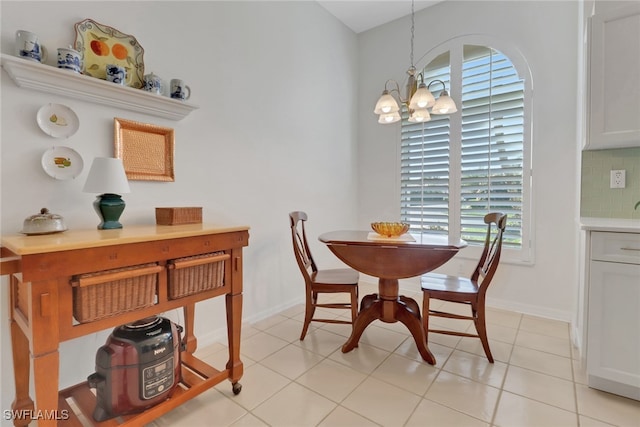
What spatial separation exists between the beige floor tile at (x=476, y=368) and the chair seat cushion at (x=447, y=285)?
0.46 meters

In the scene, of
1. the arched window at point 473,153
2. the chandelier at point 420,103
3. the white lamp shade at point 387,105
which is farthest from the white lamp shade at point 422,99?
the arched window at point 473,153

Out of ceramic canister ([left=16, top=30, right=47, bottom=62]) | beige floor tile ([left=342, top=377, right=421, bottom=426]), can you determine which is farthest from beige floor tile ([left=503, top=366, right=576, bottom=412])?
ceramic canister ([left=16, top=30, right=47, bottom=62])

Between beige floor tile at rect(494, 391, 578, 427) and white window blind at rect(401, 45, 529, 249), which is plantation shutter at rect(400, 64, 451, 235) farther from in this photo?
beige floor tile at rect(494, 391, 578, 427)

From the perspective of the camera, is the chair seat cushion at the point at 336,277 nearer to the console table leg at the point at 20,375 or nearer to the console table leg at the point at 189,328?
the console table leg at the point at 189,328

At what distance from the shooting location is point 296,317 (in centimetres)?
256

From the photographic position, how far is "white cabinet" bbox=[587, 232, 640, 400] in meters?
1.42

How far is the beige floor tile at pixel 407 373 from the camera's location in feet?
5.31

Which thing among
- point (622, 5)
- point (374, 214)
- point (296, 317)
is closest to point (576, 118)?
point (622, 5)

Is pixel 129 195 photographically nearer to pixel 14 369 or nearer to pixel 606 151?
pixel 14 369

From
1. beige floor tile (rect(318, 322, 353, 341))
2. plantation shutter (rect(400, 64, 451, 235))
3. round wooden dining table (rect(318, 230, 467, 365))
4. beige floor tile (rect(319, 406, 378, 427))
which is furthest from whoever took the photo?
plantation shutter (rect(400, 64, 451, 235))

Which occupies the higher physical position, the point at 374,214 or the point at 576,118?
the point at 576,118

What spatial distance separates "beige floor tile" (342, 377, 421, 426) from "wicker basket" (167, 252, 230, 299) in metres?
0.92

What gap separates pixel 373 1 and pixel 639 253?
3.04 metres

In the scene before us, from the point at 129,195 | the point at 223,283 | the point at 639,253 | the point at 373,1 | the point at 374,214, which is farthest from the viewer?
the point at 374,214
